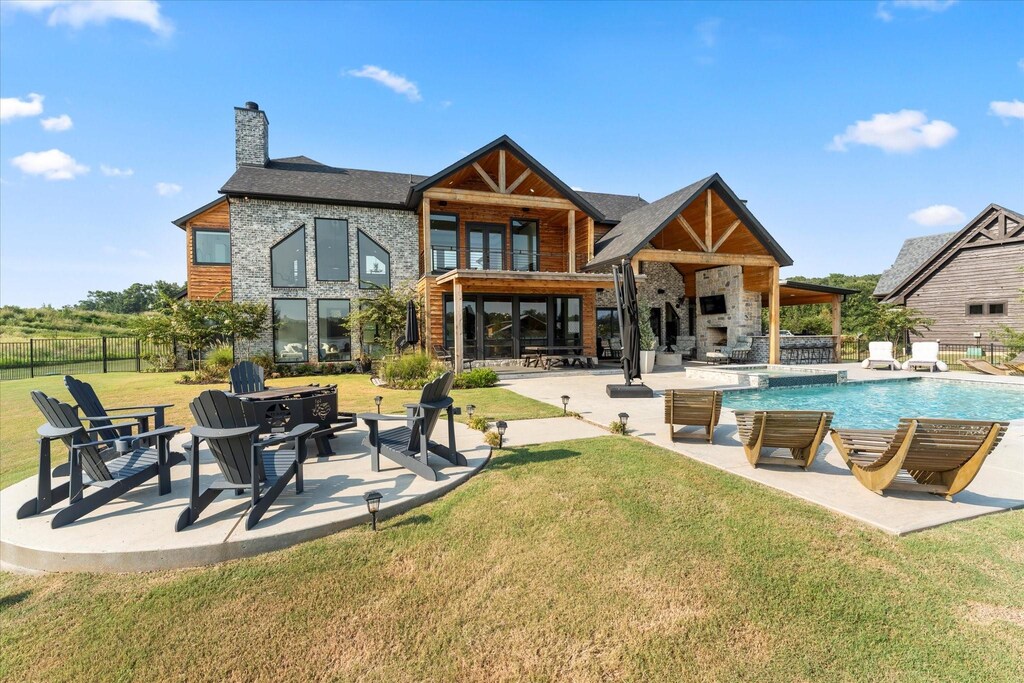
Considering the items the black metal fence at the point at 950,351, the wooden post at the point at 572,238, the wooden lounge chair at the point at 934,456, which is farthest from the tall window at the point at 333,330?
the black metal fence at the point at 950,351

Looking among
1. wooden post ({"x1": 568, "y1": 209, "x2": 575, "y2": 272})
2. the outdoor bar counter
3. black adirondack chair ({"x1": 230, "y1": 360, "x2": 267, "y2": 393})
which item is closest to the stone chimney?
wooden post ({"x1": 568, "y1": 209, "x2": 575, "y2": 272})

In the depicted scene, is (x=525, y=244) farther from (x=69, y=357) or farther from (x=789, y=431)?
(x=69, y=357)

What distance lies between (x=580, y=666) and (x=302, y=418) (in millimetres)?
4568

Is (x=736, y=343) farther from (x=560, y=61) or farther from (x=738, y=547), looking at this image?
(x=738, y=547)

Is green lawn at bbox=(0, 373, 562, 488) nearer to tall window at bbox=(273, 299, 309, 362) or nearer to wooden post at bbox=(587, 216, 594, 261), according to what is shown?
tall window at bbox=(273, 299, 309, 362)

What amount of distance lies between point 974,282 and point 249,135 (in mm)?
34545

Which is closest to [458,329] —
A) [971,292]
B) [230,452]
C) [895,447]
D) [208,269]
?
[208,269]

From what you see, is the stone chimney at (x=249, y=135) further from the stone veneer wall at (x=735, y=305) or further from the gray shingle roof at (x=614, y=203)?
the stone veneer wall at (x=735, y=305)

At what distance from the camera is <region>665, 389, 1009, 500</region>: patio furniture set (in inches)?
143

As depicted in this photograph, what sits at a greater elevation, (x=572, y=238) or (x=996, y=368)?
(x=572, y=238)

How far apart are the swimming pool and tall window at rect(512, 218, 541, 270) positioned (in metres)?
10.2

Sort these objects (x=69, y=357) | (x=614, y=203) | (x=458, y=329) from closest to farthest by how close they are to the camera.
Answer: (x=458, y=329) < (x=69, y=357) < (x=614, y=203)

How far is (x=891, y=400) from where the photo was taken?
33.9 ft

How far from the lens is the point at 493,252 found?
58.6ft
